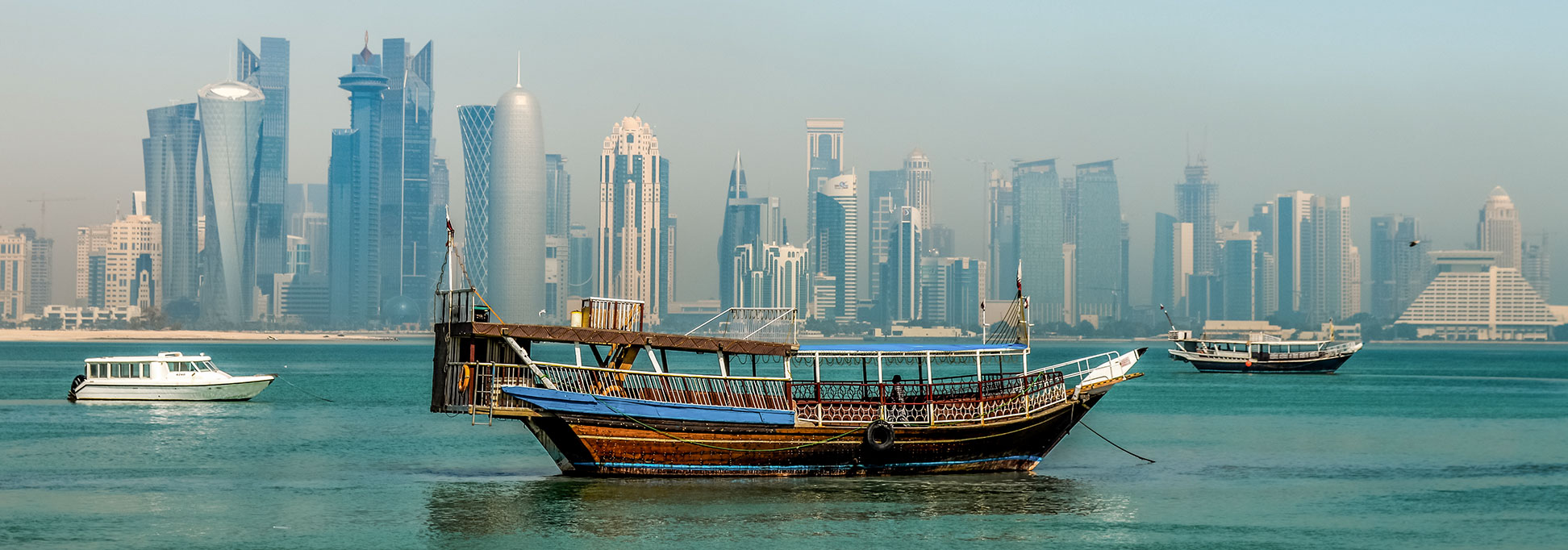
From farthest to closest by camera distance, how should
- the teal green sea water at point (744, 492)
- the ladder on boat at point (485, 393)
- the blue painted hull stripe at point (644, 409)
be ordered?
the blue painted hull stripe at point (644, 409) → the ladder on boat at point (485, 393) → the teal green sea water at point (744, 492)

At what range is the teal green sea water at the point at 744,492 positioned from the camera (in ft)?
101

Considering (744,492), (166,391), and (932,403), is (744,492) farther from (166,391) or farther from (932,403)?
(166,391)

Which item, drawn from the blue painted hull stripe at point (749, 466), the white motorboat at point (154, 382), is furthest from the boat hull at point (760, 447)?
the white motorboat at point (154, 382)

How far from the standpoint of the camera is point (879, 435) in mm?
36812

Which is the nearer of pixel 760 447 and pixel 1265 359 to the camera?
pixel 760 447

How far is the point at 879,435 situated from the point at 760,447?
292 cm

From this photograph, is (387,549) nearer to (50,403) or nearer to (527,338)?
(527,338)

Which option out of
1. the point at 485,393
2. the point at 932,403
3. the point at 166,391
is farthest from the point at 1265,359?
the point at 485,393

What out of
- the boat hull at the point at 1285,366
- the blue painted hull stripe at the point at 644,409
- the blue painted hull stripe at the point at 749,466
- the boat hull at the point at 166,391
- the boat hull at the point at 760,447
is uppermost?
the blue painted hull stripe at the point at 644,409

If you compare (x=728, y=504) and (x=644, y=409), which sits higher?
(x=644, y=409)

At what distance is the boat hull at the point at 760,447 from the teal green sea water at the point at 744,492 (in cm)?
45

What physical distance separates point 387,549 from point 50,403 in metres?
52.0

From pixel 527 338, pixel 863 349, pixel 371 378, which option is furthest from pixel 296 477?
pixel 371 378

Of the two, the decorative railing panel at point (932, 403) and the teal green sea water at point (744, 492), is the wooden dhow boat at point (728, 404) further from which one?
the teal green sea water at point (744, 492)
